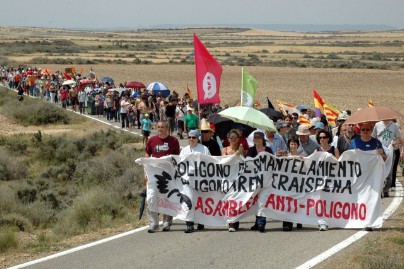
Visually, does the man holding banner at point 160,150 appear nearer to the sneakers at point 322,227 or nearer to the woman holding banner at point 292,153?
the woman holding banner at point 292,153

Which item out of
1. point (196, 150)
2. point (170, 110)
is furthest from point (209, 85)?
point (170, 110)

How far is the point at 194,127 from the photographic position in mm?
23188

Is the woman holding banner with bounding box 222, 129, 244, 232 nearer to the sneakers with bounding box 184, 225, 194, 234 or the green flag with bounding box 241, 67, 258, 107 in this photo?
the sneakers with bounding box 184, 225, 194, 234

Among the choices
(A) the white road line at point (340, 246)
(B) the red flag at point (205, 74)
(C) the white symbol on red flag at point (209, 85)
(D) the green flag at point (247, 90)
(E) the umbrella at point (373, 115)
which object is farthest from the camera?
(D) the green flag at point (247, 90)

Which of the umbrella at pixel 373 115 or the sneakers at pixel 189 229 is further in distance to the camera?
the sneakers at pixel 189 229

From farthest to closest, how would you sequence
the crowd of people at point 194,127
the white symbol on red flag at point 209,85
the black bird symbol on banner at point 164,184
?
the white symbol on red flag at point 209,85
the black bird symbol on banner at point 164,184
the crowd of people at point 194,127

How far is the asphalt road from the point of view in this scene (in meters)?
9.02

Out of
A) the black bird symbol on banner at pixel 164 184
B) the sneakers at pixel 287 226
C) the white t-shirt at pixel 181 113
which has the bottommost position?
the white t-shirt at pixel 181 113

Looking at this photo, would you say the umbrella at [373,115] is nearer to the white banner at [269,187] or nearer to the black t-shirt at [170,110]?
the white banner at [269,187]

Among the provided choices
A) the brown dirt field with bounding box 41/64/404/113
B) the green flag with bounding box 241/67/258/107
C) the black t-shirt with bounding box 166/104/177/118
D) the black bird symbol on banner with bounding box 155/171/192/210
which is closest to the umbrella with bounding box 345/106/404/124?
the black bird symbol on banner with bounding box 155/171/192/210

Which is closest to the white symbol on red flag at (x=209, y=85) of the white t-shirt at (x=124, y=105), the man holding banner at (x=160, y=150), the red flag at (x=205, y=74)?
the red flag at (x=205, y=74)

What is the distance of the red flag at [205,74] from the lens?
40.4 ft

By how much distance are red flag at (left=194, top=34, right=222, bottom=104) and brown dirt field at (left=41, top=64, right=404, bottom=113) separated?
25485 millimetres

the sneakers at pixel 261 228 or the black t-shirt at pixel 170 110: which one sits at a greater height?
the sneakers at pixel 261 228
